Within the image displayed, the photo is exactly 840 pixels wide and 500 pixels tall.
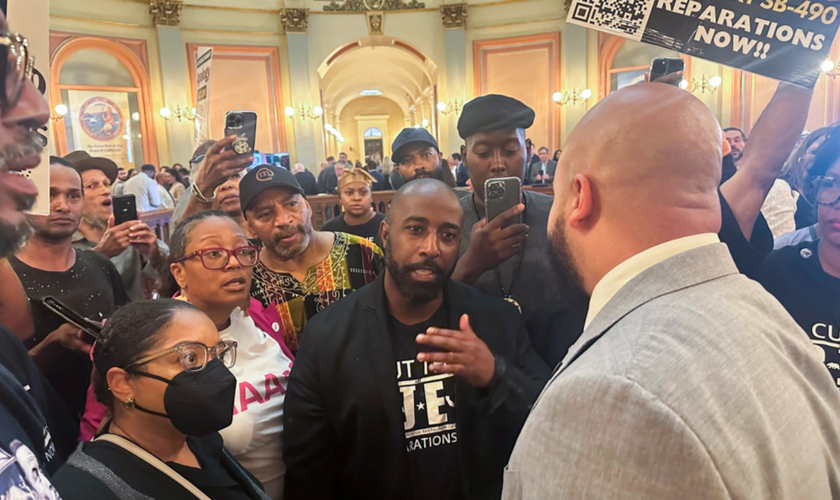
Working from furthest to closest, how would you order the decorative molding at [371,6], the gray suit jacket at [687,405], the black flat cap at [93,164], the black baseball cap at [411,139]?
the decorative molding at [371,6] → the black baseball cap at [411,139] → the black flat cap at [93,164] → the gray suit jacket at [687,405]

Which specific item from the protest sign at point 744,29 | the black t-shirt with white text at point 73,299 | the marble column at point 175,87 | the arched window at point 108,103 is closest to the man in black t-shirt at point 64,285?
the black t-shirt with white text at point 73,299

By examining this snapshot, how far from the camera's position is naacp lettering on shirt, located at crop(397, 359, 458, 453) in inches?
66.5

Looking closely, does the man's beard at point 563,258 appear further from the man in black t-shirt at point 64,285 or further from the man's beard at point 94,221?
the man's beard at point 94,221

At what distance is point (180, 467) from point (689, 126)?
1.47 m

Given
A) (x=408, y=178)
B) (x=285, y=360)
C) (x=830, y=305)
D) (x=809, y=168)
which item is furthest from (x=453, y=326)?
(x=408, y=178)

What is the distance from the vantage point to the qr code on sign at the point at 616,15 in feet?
4.66

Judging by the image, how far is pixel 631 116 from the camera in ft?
3.20

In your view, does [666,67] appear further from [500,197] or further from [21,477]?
[21,477]

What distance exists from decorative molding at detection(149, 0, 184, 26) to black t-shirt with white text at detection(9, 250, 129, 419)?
12.2 m

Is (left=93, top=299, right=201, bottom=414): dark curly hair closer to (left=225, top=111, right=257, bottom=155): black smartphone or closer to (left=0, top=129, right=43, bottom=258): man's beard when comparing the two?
(left=0, top=129, right=43, bottom=258): man's beard


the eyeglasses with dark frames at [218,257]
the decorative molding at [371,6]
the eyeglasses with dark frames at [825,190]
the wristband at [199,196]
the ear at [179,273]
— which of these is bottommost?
the ear at [179,273]

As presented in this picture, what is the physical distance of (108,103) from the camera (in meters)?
12.6

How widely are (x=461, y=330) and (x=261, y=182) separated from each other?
1.38m

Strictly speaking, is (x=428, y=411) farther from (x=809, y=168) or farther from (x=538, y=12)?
(x=538, y=12)
